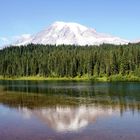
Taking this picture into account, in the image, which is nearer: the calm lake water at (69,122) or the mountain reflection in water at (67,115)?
the calm lake water at (69,122)

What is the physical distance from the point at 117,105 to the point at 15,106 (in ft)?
60.9

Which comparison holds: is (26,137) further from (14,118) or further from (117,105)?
(117,105)

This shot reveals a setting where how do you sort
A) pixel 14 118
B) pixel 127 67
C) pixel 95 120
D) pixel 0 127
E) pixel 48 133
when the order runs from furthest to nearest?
pixel 127 67 < pixel 14 118 < pixel 95 120 < pixel 0 127 < pixel 48 133

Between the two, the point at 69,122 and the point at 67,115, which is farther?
the point at 67,115

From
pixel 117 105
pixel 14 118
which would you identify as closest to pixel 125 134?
pixel 14 118

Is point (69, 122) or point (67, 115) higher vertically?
point (67, 115)

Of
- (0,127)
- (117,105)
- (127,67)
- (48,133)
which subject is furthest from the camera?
(127,67)

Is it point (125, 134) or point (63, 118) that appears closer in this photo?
point (125, 134)

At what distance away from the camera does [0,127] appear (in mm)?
42531

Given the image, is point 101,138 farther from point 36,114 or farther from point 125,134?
point 36,114

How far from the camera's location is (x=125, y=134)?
37375 millimetres

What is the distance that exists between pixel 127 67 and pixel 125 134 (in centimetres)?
16341

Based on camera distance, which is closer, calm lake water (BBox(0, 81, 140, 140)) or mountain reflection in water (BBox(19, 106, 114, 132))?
calm lake water (BBox(0, 81, 140, 140))

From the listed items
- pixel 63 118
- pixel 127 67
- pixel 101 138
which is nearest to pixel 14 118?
pixel 63 118
